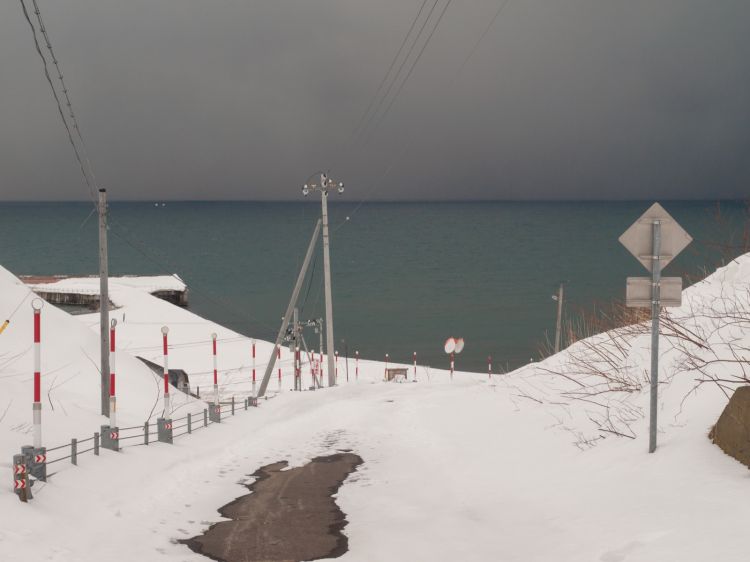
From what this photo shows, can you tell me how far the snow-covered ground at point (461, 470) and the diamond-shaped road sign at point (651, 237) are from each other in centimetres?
212

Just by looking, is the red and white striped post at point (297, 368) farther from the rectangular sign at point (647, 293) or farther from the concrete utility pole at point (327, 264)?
the rectangular sign at point (647, 293)

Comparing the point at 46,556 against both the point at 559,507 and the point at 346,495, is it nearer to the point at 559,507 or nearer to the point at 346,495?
the point at 346,495

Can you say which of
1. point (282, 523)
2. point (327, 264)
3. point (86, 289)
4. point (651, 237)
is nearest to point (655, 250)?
point (651, 237)

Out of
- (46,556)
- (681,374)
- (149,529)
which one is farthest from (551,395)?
(46,556)

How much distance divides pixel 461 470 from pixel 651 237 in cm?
679

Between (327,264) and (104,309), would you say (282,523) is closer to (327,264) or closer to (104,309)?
(104,309)

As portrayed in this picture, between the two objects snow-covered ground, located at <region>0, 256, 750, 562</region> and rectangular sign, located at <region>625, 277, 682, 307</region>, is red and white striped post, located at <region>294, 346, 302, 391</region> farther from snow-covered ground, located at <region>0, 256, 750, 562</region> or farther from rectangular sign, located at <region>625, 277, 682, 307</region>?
rectangular sign, located at <region>625, 277, 682, 307</region>

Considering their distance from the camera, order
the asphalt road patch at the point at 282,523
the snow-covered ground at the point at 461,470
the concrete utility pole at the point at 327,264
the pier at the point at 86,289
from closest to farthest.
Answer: the snow-covered ground at the point at 461,470 → the asphalt road patch at the point at 282,523 → the concrete utility pole at the point at 327,264 → the pier at the point at 86,289

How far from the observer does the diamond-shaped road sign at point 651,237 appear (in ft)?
34.3

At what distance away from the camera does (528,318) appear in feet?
348

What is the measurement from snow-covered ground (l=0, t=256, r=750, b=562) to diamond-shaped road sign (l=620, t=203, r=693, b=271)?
2117 millimetres

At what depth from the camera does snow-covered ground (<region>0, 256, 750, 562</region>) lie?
9258 millimetres

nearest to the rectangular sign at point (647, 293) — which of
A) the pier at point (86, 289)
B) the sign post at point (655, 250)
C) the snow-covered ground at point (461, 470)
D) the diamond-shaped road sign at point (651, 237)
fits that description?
the sign post at point (655, 250)

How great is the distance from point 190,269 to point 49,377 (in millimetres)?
156578
